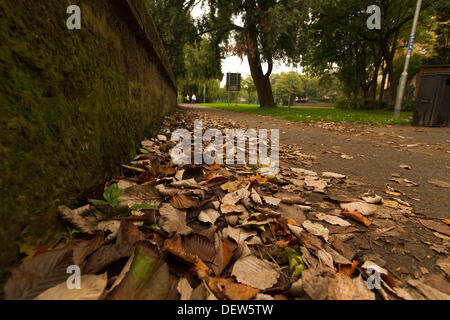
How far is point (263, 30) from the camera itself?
1012cm

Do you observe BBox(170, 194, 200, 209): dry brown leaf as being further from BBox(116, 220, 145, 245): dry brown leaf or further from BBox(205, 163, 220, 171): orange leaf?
BBox(205, 163, 220, 171): orange leaf

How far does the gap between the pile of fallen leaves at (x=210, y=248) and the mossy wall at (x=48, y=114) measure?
8 cm

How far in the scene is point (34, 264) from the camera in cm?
63

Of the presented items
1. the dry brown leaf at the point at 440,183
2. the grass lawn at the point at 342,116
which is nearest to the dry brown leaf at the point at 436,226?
the dry brown leaf at the point at 440,183

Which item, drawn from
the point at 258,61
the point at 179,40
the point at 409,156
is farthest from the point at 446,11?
the point at 409,156

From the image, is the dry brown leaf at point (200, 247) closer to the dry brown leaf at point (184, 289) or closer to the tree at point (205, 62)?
the dry brown leaf at point (184, 289)

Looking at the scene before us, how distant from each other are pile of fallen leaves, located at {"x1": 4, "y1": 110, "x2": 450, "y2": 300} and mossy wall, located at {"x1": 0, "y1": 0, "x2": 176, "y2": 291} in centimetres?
8

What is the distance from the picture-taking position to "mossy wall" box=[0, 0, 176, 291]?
605 mm

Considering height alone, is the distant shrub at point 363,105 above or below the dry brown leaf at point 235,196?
above

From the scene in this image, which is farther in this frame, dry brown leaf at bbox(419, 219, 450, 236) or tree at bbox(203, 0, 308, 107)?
tree at bbox(203, 0, 308, 107)

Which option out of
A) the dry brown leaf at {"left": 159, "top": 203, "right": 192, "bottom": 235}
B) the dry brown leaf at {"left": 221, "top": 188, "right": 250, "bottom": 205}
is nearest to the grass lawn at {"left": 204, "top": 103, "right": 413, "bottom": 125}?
the dry brown leaf at {"left": 221, "top": 188, "right": 250, "bottom": 205}

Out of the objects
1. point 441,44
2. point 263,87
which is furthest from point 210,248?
point 441,44

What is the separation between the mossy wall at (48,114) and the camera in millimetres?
605

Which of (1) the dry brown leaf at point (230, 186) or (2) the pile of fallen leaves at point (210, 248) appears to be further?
(1) the dry brown leaf at point (230, 186)
